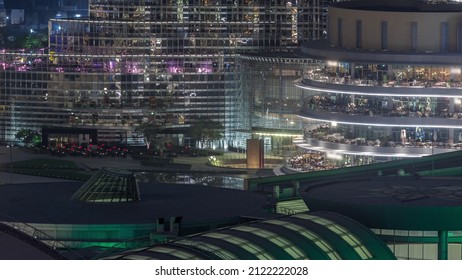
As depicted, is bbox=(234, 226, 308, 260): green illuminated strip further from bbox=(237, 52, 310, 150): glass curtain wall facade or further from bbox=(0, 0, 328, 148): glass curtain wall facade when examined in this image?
bbox=(0, 0, 328, 148): glass curtain wall facade

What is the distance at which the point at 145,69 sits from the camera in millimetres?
169875

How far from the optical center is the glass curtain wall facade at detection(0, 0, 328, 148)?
554 feet

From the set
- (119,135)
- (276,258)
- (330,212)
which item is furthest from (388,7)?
(276,258)

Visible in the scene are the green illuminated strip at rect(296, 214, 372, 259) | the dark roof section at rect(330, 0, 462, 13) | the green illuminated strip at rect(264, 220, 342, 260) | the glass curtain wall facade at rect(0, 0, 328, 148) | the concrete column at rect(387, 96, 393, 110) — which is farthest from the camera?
the glass curtain wall facade at rect(0, 0, 328, 148)

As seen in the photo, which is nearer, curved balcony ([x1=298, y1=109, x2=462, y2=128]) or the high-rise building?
curved balcony ([x1=298, y1=109, x2=462, y2=128])

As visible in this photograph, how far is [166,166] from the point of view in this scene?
154375 millimetres

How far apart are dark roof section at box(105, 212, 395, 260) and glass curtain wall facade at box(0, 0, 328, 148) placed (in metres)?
77.1

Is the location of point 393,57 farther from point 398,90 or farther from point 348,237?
point 348,237

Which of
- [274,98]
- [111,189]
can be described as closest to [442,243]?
[111,189]

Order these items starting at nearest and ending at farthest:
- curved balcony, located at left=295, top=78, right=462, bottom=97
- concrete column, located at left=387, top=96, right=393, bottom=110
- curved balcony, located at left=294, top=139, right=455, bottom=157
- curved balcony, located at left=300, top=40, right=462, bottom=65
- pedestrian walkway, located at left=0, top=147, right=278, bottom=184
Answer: curved balcony, located at left=294, top=139, right=455, bottom=157, curved balcony, located at left=295, top=78, right=462, bottom=97, concrete column, located at left=387, top=96, right=393, bottom=110, curved balcony, located at left=300, top=40, right=462, bottom=65, pedestrian walkway, located at left=0, top=147, right=278, bottom=184

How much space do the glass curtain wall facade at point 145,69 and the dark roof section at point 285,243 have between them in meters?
77.1

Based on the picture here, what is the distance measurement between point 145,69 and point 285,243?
282ft

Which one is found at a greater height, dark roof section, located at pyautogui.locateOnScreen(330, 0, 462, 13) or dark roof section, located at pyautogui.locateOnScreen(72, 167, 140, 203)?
dark roof section, located at pyautogui.locateOnScreen(330, 0, 462, 13)

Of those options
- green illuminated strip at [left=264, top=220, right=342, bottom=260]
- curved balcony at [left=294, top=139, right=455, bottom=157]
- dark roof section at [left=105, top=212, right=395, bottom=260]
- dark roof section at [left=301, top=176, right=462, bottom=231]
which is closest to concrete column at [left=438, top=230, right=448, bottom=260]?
dark roof section at [left=301, top=176, right=462, bottom=231]
